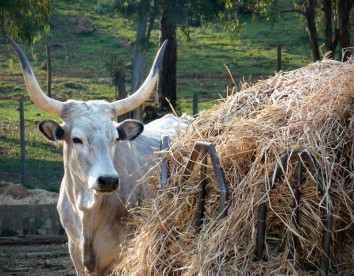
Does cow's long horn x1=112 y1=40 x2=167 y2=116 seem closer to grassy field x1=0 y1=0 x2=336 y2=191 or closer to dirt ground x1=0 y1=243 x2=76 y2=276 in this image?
dirt ground x1=0 y1=243 x2=76 y2=276

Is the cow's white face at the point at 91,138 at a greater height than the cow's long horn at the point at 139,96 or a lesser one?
lesser

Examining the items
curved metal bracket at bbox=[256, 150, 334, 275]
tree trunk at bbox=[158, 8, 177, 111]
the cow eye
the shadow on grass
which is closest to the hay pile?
curved metal bracket at bbox=[256, 150, 334, 275]

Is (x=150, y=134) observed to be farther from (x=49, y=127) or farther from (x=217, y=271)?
(x=217, y=271)

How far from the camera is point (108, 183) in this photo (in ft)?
17.6

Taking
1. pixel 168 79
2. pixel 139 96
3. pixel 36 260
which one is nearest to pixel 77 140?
pixel 139 96

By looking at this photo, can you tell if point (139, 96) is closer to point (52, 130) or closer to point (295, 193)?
point (52, 130)

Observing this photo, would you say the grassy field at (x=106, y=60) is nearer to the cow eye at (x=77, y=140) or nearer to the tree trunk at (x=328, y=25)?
the tree trunk at (x=328, y=25)

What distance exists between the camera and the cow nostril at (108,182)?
5.35 metres

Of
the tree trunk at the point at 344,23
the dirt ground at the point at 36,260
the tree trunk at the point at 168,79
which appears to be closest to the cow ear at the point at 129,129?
the dirt ground at the point at 36,260

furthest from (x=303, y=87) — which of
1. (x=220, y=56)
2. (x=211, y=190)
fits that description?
(x=220, y=56)

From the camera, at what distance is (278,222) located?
4254 mm

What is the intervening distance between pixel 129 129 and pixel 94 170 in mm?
824

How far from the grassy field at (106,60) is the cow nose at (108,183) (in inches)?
329

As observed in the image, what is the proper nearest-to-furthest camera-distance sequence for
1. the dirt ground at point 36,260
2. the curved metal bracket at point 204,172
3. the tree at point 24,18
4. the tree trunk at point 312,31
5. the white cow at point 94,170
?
the curved metal bracket at point 204,172 < the white cow at point 94,170 < the dirt ground at point 36,260 < the tree at point 24,18 < the tree trunk at point 312,31
